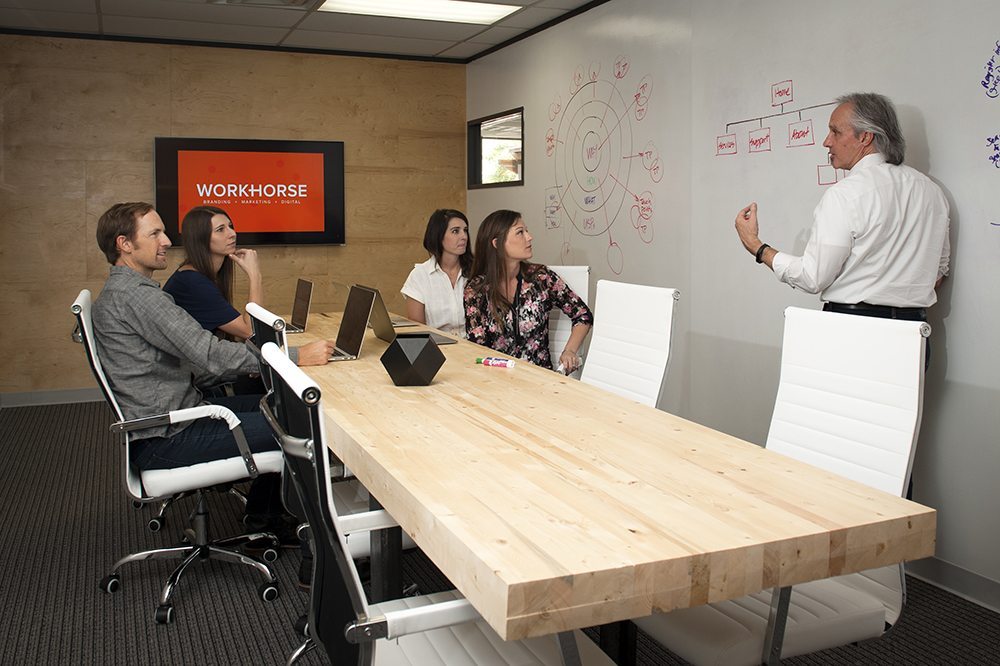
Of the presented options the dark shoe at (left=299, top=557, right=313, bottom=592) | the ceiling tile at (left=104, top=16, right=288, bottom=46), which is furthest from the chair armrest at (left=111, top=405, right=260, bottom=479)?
the ceiling tile at (left=104, top=16, right=288, bottom=46)

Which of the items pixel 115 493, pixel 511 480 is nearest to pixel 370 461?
pixel 511 480

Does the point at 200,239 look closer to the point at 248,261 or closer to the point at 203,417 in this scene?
the point at 248,261

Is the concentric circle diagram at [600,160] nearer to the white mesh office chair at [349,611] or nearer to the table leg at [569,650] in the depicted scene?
the white mesh office chair at [349,611]

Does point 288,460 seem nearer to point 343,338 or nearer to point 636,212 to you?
point 343,338

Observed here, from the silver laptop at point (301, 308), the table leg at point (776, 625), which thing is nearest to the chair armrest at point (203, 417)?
the silver laptop at point (301, 308)

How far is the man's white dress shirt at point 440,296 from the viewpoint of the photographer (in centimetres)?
482

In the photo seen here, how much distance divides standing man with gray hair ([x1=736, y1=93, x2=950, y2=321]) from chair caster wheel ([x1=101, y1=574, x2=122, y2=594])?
277 cm

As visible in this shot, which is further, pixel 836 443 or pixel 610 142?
pixel 610 142

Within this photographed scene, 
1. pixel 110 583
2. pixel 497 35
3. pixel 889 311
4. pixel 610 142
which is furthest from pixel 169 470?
pixel 497 35

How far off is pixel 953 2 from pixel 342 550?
10.2 feet

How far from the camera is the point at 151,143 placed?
704cm

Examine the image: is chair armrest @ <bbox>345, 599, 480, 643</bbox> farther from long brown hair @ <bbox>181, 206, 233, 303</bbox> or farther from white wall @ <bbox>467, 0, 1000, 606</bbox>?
long brown hair @ <bbox>181, 206, 233, 303</bbox>

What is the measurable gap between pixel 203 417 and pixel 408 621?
175cm

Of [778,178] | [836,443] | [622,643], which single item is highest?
[778,178]
